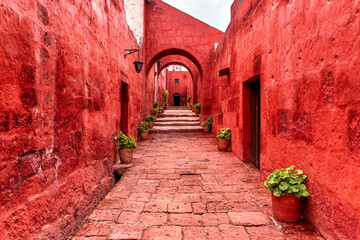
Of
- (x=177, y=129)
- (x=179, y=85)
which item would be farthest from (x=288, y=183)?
(x=179, y=85)

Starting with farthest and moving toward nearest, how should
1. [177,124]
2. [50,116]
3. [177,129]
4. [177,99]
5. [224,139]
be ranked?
[177,99] → [177,124] → [177,129] → [224,139] → [50,116]

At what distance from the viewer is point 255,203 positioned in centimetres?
273

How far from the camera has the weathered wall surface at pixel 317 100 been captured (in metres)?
1.67

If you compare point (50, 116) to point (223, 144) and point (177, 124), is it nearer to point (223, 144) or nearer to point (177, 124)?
point (223, 144)

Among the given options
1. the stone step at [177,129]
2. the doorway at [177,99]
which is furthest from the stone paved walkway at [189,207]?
the doorway at [177,99]

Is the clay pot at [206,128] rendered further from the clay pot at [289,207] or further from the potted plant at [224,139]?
the clay pot at [289,207]

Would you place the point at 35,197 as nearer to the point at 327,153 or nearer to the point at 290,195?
the point at 290,195

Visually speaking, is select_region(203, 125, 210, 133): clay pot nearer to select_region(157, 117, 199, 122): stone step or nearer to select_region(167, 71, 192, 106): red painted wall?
select_region(157, 117, 199, 122): stone step

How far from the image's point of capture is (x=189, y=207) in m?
2.64

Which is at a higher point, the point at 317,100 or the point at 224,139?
the point at 317,100

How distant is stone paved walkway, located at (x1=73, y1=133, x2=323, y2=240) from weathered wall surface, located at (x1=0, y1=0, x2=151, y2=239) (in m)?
0.38

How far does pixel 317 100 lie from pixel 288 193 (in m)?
0.96

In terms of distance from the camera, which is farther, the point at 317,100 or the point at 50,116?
the point at 317,100

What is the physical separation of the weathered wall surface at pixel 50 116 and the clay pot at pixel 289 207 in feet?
6.95
